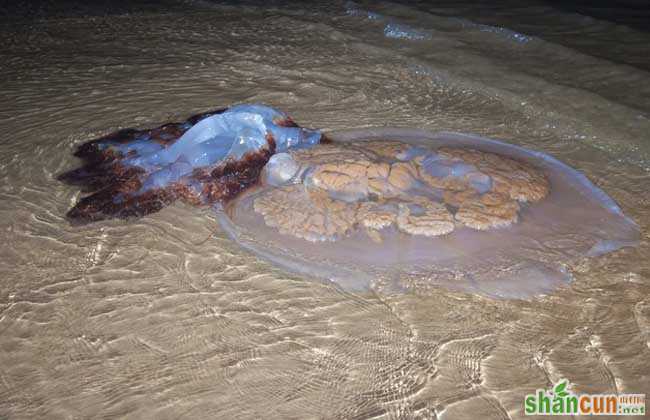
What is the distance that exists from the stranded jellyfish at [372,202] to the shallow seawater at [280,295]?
0.42 ft

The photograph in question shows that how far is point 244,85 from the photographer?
212 inches

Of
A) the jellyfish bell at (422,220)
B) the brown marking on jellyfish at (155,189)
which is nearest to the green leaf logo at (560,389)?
the jellyfish bell at (422,220)

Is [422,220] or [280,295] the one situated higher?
[422,220]

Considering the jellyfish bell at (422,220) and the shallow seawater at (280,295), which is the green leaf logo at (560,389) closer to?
the shallow seawater at (280,295)

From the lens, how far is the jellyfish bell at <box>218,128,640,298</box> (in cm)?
284

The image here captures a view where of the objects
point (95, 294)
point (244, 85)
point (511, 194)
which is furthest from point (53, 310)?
point (244, 85)

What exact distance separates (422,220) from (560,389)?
118 cm

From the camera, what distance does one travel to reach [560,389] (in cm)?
219

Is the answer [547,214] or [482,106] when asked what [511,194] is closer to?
[547,214]

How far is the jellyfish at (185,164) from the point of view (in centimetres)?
341

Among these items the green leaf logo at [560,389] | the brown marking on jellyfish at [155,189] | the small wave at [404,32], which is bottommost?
the green leaf logo at [560,389]

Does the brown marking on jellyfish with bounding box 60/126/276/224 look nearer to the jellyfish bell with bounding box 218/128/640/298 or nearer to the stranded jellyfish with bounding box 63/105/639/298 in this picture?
the stranded jellyfish with bounding box 63/105/639/298

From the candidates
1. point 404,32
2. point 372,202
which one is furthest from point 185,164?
point 404,32

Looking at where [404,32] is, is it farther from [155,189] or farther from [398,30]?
[155,189]
